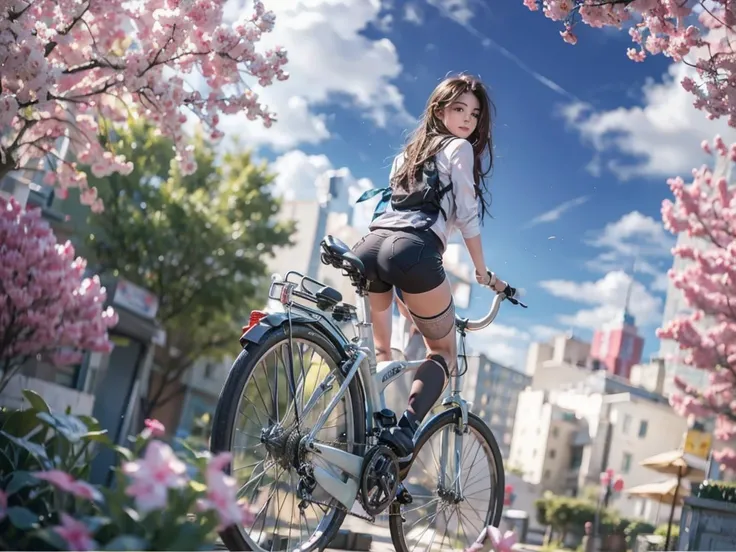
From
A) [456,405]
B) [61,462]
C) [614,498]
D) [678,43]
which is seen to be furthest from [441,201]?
[614,498]

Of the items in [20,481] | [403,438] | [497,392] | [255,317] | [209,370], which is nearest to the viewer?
[20,481]

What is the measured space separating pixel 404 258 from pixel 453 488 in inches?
34.8

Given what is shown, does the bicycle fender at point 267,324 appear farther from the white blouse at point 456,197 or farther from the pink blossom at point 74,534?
the pink blossom at point 74,534

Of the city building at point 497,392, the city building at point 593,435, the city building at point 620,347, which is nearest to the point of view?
the city building at point 497,392

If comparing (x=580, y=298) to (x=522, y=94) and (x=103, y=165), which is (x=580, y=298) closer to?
(x=522, y=94)

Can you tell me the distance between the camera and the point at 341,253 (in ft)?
8.35

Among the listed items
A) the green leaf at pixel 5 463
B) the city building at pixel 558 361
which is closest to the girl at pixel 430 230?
the green leaf at pixel 5 463

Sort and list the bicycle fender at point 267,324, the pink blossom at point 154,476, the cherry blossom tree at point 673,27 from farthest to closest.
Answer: the cherry blossom tree at point 673,27
the bicycle fender at point 267,324
the pink blossom at point 154,476

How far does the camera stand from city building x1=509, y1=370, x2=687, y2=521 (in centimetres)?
4128

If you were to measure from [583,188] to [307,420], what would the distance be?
57.7 feet

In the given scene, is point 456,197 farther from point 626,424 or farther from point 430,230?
point 626,424

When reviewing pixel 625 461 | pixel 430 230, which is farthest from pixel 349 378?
pixel 625 461

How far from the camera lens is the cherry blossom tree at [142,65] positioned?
14.1 feet

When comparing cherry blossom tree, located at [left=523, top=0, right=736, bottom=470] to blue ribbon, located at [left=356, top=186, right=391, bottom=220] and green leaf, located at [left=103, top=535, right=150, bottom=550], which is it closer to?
blue ribbon, located at [left=356, top=186, right=391, bottom=220]
